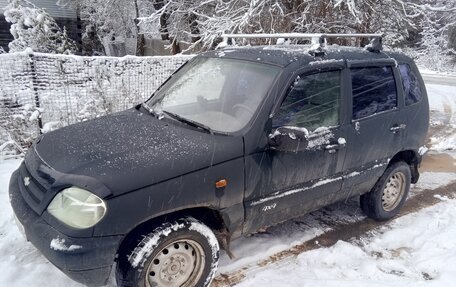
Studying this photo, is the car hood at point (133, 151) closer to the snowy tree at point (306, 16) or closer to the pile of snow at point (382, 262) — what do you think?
the pile of snow at point (382, 262)

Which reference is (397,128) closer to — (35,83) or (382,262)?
(382,262)

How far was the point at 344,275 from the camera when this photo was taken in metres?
3.42

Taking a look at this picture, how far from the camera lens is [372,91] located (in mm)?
4027

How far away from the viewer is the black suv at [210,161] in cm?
258

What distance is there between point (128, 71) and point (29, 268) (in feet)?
14.3

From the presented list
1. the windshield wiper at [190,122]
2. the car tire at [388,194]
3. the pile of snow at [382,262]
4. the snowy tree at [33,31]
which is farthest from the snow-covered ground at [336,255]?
the snowy tree at [33,31]

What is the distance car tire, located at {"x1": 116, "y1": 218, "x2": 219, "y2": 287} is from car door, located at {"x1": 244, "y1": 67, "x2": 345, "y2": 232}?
17.7 inches

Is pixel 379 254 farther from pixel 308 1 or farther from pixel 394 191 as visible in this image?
pixel 308 1

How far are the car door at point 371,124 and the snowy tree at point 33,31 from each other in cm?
930

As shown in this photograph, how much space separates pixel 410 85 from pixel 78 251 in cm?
391

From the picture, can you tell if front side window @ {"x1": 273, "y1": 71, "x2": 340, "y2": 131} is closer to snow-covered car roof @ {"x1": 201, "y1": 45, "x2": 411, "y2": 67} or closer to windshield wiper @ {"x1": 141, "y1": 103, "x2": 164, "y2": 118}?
snow-covered car roof @ {"x1": 201, "y1": 45, "x2": 411, "y2": 67}

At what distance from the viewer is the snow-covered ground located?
327cm

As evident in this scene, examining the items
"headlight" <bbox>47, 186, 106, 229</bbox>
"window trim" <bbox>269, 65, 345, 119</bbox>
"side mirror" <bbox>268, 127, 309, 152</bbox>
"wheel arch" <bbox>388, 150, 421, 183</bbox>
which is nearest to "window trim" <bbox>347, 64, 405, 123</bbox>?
"window trim" <bbox>269, 65, 345, 119</bbox>

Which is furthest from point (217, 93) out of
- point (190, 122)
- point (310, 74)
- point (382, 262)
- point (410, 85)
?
point (410, 85)
